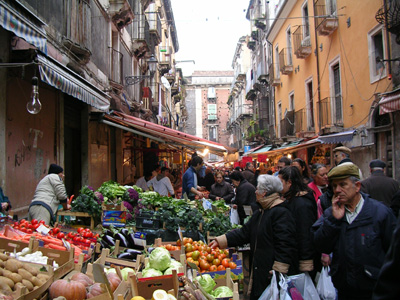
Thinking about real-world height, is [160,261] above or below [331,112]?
below

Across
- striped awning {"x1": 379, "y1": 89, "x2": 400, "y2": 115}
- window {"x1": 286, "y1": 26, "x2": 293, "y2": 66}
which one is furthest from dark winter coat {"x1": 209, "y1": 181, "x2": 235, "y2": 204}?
window {"x1": 286, "y1": 26, "x2": 293, "y2": 66}

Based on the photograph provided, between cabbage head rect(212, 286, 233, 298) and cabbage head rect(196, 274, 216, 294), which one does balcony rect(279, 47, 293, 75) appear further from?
cabbage head rect(212, 286, 233, 298)

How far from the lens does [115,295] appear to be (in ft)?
9.28

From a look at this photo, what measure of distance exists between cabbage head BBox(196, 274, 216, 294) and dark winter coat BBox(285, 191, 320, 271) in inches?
36.5

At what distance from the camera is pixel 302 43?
17750 millimetres

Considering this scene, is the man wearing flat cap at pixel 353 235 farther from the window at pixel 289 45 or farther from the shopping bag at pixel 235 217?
the window at pixel 289 45

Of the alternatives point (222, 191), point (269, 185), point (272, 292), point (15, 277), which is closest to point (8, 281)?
point (15, 277)

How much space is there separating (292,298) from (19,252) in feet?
9.46

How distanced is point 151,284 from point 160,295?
0.18m

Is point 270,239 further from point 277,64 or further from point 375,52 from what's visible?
point 277,64

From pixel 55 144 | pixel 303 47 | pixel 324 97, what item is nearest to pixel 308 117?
pixel 324 97

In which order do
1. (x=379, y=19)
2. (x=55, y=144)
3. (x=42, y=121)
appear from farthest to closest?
(x=379, y=19) < (x=55, y=144) < (x=42, y=121)

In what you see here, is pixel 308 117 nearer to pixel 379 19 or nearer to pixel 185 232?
pixel 379 19

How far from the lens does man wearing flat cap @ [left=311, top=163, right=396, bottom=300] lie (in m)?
2.69
